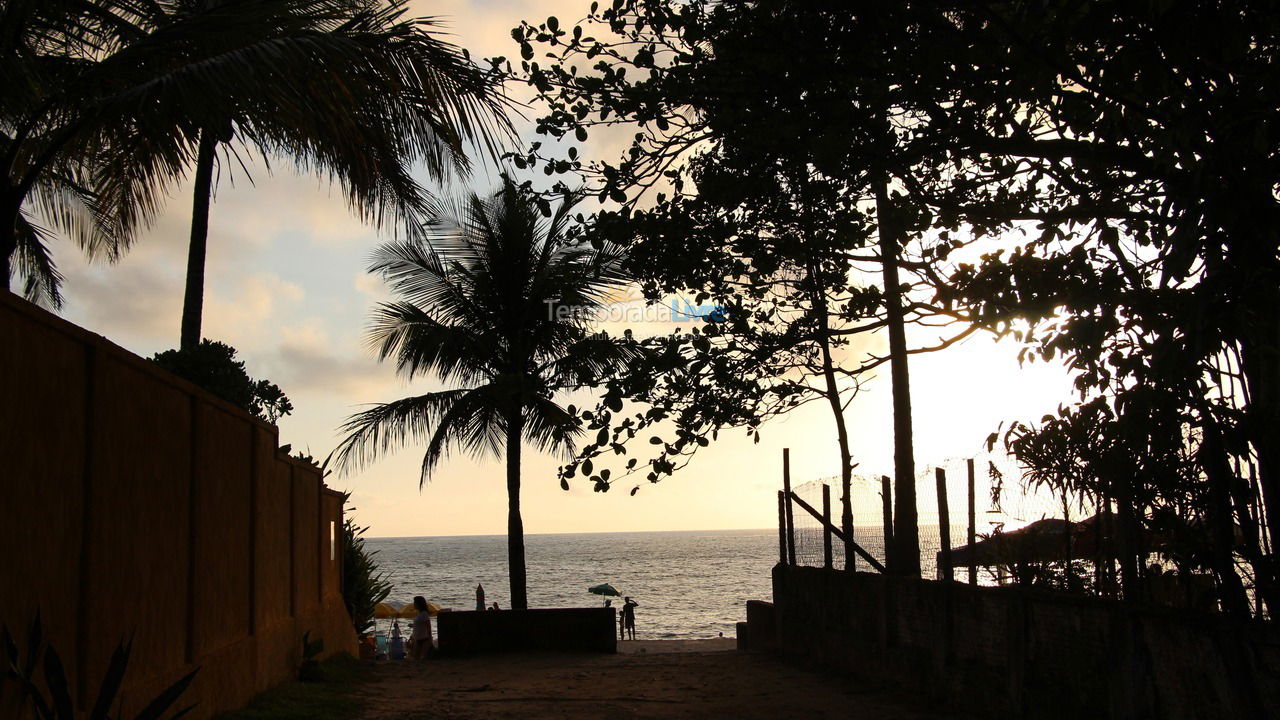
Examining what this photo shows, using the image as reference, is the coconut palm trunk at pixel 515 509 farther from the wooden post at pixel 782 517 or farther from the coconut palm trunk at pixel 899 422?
the coconut palm trunk at pixel 899 422

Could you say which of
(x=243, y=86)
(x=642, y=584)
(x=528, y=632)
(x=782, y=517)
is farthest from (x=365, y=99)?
(x=642, y=584)

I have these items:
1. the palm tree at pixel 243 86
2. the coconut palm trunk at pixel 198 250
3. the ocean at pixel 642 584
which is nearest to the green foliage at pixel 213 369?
the coconut palm trunk at pixel 198 250

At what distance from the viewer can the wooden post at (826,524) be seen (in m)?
14.1

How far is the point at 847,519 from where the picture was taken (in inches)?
534

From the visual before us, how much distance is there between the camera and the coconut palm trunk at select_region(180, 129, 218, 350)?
14.0 m

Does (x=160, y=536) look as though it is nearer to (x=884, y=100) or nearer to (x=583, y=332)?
(x=884, y=100)

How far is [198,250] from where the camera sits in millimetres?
14477

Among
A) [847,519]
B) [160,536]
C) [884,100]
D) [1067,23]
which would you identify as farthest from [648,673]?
[1067,23]

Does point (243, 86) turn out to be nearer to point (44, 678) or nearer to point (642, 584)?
point (44, 678)

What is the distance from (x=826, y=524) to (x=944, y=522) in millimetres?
3968

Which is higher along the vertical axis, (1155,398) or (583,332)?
(583,332)

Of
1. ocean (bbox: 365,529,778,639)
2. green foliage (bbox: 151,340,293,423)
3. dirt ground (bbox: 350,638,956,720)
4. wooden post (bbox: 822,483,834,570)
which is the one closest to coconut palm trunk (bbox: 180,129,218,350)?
green foliage (bbox: 151,340,293,423)

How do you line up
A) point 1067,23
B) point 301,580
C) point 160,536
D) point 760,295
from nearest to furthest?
point 1067,23, point 160,536, point 760,295, point 301,580

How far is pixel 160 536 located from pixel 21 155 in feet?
10.3
